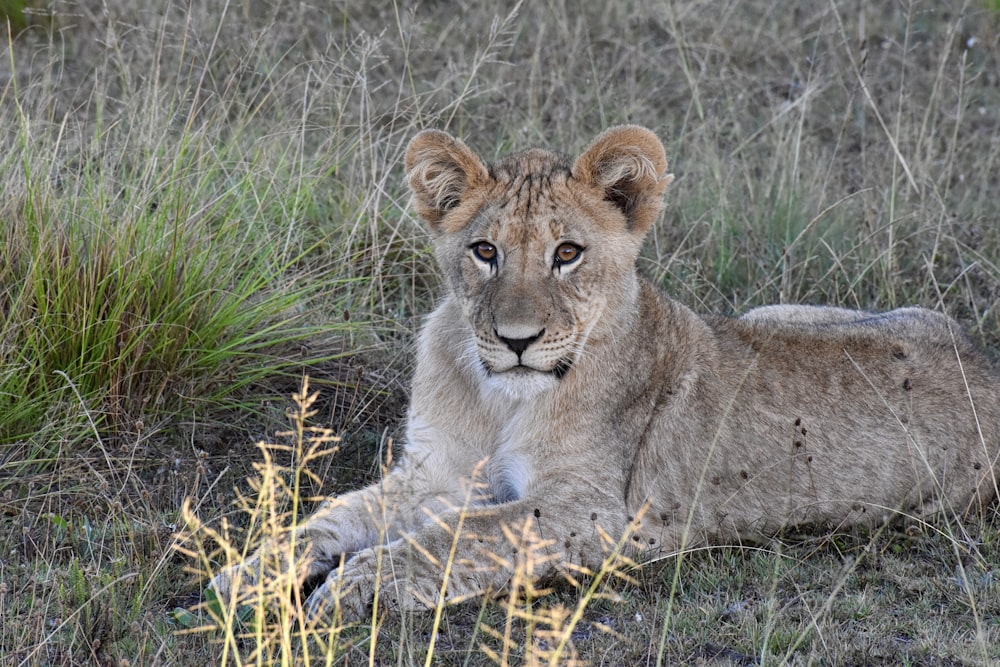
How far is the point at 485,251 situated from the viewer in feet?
15.7

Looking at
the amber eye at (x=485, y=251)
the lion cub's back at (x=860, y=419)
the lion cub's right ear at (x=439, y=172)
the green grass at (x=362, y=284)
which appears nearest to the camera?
the green grass at (x=362, y=284)

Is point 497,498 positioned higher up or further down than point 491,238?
further down

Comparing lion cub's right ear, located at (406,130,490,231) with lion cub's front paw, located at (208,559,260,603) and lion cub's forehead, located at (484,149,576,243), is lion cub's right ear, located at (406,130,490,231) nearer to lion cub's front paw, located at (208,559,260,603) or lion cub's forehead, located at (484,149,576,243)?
lion cub's forehead, located at (484,149,576,243)

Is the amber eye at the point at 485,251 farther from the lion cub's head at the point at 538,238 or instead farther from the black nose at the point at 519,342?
the black nose at the point at 519,342

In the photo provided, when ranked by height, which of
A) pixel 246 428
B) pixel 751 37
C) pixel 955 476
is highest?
pixel 751 37

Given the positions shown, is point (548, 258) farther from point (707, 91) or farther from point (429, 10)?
point (429, 10)

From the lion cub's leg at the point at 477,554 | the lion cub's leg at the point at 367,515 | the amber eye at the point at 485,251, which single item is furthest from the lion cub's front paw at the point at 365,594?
the amber eye at the point at 485,251

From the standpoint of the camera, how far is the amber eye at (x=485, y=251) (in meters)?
4.77

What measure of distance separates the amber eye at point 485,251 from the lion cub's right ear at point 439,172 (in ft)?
0.93

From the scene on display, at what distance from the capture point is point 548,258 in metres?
4.72

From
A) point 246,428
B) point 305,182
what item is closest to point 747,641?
point 246,428

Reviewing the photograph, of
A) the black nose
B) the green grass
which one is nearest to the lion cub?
the black nose

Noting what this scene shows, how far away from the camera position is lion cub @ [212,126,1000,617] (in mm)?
4641

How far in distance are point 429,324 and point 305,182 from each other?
1.95 metres
